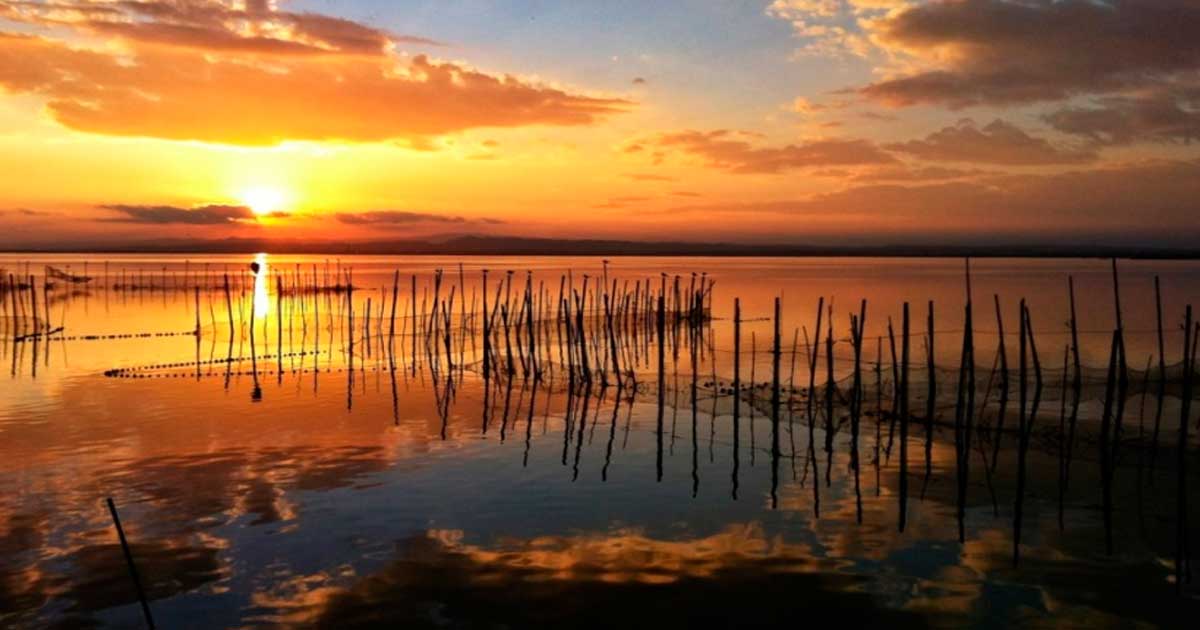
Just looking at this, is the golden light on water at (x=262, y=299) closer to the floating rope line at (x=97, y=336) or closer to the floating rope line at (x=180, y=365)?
the floating rope line at (x=97, y=336)

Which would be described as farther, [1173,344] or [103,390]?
[1173,344]

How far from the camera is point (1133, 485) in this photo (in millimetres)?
8906

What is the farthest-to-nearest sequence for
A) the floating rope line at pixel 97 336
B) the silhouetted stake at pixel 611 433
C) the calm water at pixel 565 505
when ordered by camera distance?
the floating rope line at pixel 97 336 < the silhouetted stake at pixel 611 433 < the calm water at pixel 565 505

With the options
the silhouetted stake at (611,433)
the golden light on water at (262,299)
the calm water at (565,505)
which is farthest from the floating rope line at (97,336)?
the silhouetted stake at (611,433)

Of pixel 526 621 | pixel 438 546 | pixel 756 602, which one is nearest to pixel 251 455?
pixel 438 546

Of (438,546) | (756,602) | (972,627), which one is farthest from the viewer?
(438,546)

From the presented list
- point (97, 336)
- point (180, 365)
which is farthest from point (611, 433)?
point (97, 336)

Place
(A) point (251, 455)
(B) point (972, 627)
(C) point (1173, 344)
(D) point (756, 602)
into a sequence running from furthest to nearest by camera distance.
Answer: (C) point (1173, 344) < (A) point (251, 455) < (D) point (756, 602) < (B) point (972, 627)

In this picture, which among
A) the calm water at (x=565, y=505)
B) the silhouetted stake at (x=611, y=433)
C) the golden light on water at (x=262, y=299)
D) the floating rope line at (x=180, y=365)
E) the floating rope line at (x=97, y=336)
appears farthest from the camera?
the golden light on water at (x=262, y=299)

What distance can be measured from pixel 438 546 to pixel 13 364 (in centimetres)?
1483

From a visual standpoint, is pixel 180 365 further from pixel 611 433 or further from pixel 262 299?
pixel 262 299

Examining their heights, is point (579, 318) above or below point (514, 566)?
above

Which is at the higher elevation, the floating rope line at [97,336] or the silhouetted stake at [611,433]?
the floating rope line at [97,336]

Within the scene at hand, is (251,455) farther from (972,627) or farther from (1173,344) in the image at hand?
(1173,344)
